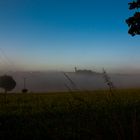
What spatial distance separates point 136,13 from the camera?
2319 cm

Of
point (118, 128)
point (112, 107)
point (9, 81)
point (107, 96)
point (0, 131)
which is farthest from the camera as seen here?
point (9, 81)

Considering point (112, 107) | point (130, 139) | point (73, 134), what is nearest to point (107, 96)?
point (112, 107)

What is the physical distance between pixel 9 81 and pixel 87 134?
405ft

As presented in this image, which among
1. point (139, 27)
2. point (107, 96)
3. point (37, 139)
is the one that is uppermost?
point (139, 27)

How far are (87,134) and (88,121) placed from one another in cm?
21

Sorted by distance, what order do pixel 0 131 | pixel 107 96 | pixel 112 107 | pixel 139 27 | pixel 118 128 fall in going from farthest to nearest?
pixel 139 27 < pixel 0 131 < pixel 107 96 < pixel 112 107 < pixel 118 128

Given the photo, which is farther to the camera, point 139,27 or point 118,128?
point 139,27

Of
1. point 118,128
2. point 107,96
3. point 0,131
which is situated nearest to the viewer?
point 118,128

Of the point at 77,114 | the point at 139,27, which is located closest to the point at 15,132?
the point at 77,114

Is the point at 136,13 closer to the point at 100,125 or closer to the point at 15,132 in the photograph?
the point at 15,132

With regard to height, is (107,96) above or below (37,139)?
above

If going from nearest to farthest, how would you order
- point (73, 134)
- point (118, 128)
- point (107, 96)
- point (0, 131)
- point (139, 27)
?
point (118, 128) < point (107, 96) < point (73, 134) < point (0, 131) < point (139, 27)

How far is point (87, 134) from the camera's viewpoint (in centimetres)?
389

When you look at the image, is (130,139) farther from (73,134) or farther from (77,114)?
(73,134)
